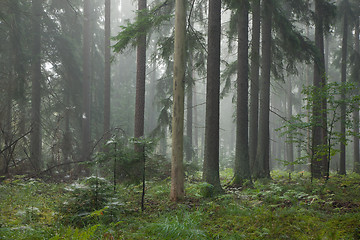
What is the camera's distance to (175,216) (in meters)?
5.47

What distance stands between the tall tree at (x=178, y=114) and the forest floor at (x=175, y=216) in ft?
1.54

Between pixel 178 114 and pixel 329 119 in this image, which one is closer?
pixel 178 114

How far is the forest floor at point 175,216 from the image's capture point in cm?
427

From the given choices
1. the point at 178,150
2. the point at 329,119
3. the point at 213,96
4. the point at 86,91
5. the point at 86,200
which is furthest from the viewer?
the point at 86,91

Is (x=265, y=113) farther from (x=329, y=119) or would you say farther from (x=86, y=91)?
(x=86, y=91)

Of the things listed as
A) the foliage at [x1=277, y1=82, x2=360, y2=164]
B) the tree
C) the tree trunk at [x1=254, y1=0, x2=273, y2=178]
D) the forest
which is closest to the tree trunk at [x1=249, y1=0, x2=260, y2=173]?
the forest

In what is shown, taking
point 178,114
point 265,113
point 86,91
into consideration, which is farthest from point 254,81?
point 86,91

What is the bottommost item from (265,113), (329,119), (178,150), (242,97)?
(178,150)

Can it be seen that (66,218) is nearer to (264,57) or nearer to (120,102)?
(264,57)

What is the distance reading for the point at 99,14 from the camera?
21.3m

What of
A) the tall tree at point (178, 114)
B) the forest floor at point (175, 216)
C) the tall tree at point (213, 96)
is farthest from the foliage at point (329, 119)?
the tall tree at point (178, 114)

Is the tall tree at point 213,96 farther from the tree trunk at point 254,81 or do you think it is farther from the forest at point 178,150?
the tree trunk at point 254,81

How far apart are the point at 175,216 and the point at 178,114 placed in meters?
2.57

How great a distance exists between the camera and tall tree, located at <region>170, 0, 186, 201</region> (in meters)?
6.71
